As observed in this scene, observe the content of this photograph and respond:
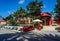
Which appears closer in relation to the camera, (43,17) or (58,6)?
(58,6)

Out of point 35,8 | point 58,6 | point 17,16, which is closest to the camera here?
point 58,6

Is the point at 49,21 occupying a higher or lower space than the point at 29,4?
lower

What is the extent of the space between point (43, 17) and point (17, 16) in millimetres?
23535

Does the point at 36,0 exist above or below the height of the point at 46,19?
above

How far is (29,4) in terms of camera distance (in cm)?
5444

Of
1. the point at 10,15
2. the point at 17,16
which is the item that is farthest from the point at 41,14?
the point at 10,15

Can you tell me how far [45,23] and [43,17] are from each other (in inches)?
86.4

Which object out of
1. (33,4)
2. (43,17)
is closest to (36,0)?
(33,4)

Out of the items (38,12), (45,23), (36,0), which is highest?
(36,0)

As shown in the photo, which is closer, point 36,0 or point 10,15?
point 36,0

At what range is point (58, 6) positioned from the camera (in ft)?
139

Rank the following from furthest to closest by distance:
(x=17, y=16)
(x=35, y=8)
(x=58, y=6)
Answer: (x=17, y=16)
(x=35, y=8)
(x=58, y=6)

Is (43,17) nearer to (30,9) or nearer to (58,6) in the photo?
(30,9)

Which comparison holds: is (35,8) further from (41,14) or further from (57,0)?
(57,0)
